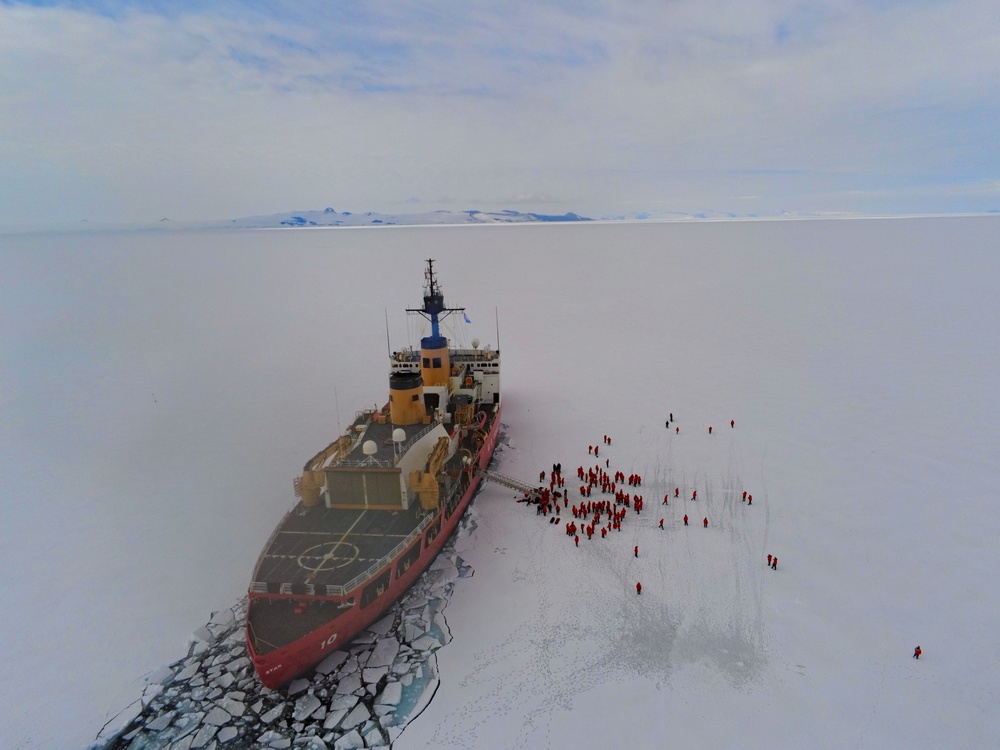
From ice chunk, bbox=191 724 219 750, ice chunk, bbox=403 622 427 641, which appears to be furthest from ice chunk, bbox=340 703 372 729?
ice chunk, bbox=191 724 219 750

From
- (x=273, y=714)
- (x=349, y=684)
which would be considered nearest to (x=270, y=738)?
(x=273, y=714)

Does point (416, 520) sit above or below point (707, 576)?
above

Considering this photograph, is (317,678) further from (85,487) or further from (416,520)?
(85,487)

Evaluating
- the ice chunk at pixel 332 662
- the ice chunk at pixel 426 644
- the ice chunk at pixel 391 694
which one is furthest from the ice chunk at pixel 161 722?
the ice chunk at pixel 426 644

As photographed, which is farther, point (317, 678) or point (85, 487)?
point (85, 487)

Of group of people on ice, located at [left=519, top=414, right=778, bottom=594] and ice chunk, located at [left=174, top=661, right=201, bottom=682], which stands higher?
group of people on ice, located at [left=519, top=414, right=778, bottom=594]

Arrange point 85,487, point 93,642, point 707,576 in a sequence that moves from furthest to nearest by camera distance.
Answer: point 85,487, point 707,576, point 93,642

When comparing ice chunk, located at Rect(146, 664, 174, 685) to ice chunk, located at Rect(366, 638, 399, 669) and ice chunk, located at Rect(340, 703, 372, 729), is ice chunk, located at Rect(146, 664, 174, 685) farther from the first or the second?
ice chunk, located at Rect(366, 638, 399, 669)

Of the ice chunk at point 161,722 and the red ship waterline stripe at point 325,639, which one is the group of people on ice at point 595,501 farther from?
the ice chunk at point 161,722

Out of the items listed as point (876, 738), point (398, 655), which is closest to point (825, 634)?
point (876, 738)
